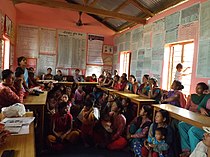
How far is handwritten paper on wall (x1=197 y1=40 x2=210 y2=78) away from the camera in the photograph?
126 inches

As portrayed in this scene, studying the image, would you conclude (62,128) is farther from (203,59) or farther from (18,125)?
(203,59)

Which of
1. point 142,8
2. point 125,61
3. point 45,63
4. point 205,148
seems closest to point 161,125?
point 205,148

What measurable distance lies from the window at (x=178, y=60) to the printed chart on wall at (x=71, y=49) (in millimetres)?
3645

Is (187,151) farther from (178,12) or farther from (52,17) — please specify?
(52,17)

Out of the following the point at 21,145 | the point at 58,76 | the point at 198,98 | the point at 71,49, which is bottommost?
the point at 21,145

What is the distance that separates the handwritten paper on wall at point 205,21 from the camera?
10.6ft

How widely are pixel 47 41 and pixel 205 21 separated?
206 inches

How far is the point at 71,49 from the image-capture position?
7168mm

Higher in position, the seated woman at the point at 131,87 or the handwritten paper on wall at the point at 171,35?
the handwritten paper on wall at the point at 171,35

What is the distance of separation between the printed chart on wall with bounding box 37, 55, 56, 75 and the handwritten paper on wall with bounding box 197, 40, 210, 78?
16.5 ft

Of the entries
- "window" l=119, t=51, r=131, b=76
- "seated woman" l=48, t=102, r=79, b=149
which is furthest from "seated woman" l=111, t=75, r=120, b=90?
"seated woman" l=48, t=102, r=79, b=149

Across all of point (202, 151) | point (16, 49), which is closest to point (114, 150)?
point (202, 151)

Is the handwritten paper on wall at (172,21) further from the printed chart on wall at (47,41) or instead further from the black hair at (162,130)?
the printed chart on wall at (47,41)

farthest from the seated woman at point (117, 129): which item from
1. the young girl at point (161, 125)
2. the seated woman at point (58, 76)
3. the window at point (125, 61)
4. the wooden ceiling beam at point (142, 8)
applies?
the seated woman at point (58, 76)
